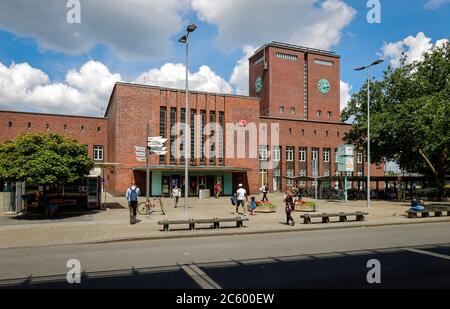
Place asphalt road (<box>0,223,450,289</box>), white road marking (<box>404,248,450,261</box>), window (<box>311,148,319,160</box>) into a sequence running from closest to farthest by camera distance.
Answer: asphalt road (<box>0,223,450,289</box>) < white road marking (<box>404,248,450,261</box>) < window (<box>311,148,319,160</box>)

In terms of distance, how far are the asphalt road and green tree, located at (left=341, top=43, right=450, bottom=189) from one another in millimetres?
18831

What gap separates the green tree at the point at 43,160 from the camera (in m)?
17.4

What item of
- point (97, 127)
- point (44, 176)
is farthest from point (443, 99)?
point (97, 127)

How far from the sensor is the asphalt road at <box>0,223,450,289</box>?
712 cm

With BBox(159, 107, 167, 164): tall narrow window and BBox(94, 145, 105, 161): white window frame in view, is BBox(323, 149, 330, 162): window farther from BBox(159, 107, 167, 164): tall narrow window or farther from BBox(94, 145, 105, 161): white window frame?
BBox(94, 145, 105, 161): white window frame

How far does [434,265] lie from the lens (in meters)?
8.55

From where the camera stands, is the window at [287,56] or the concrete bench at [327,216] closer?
the concrete bench at [327,216]

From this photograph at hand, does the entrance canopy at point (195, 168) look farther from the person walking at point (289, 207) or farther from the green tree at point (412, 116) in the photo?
the person walking at point (289, 207)

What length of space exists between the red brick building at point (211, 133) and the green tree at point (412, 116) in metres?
11.6

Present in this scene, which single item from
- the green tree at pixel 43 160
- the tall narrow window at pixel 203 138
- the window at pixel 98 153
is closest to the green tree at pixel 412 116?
the tall narrow window at pixel 203 138

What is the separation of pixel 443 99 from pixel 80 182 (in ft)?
97.3

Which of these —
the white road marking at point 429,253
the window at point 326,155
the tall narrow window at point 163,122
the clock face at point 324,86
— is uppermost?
the clock face at point 324,86

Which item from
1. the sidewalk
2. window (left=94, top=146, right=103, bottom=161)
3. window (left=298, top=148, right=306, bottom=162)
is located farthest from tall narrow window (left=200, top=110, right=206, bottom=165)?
the sidewalk

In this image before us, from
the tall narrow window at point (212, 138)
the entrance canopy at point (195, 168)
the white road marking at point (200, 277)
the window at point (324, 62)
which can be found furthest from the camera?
the window at point (324, 62)
